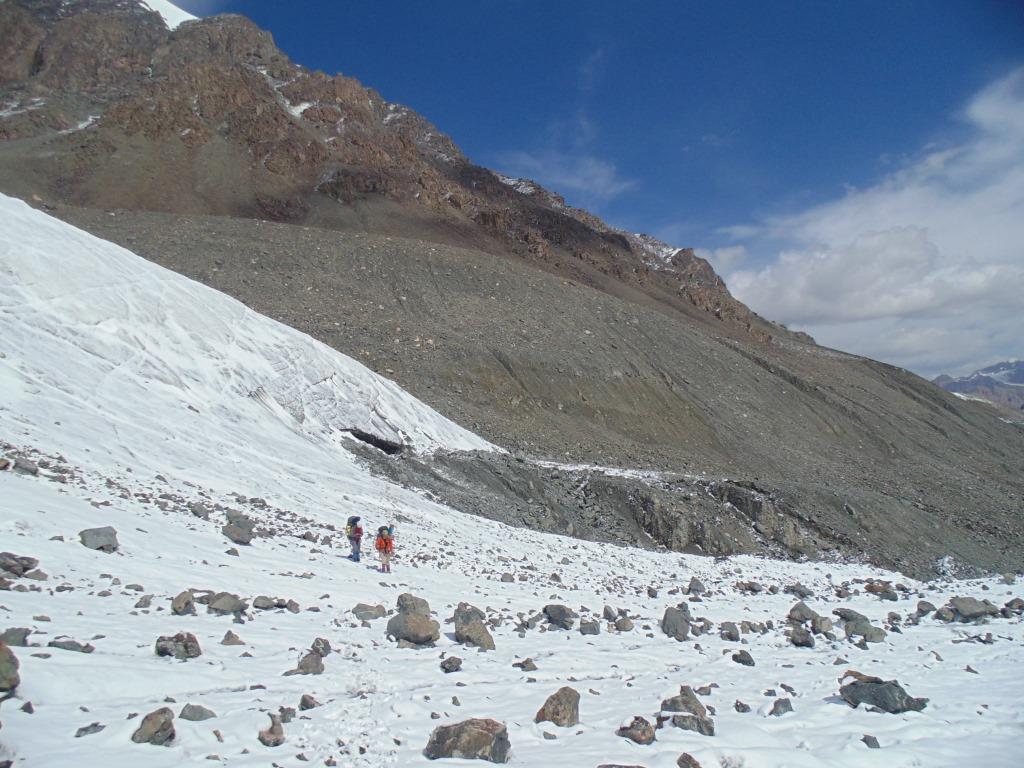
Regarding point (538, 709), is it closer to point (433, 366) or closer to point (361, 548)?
point (361, 548)

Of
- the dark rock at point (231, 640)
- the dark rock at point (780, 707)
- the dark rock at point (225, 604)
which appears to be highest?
the dark rock at point (225, 604)

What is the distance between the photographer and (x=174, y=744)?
3.92m

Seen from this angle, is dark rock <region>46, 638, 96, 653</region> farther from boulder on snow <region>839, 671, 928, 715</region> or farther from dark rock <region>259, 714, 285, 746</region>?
boulder on snow <region>839, 671, 928, 715</region>

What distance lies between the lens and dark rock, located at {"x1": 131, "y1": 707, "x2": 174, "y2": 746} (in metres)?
3.85

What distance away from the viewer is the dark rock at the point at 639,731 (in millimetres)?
4832

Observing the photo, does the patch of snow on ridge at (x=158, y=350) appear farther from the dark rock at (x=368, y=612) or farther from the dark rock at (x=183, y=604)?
the dark rock at (x=368, y=612)

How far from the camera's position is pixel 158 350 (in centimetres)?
1510

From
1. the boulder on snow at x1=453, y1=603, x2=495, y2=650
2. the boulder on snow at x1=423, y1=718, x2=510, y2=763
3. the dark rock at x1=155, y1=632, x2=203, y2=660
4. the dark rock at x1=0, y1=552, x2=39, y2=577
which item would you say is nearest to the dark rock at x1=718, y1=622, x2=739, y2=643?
the boulder on snow at x1=453, y1=603, x2=495, y2=650

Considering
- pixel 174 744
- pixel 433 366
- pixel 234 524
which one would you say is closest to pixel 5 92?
pixel 433 366

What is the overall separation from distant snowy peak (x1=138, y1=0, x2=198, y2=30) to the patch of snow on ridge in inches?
4726

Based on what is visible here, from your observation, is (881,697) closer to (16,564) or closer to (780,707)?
(780,707)

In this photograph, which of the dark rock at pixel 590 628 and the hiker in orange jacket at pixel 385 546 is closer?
the dark rock at pixel 590 628

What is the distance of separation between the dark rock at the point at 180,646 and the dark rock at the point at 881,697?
20.1 ft

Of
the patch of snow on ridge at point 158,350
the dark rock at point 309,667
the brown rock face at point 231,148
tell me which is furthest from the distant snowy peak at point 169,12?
the dark rock at point 309,667
